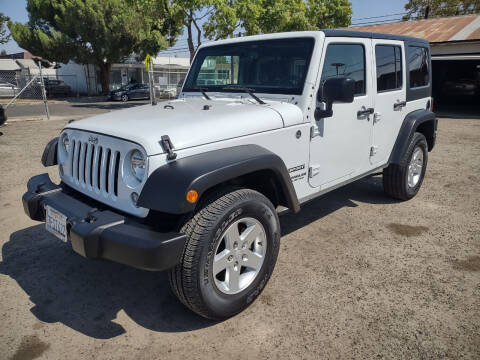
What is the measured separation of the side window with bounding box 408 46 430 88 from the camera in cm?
459

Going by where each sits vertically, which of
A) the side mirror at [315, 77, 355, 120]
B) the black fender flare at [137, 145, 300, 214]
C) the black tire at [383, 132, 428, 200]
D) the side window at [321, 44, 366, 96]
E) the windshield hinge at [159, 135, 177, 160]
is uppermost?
the side window at [321, 44, 366, 96]

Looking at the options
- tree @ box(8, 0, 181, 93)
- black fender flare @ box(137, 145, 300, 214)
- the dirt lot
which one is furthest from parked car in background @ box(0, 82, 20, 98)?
black fender flare @ box(137, 145, 300, 214)

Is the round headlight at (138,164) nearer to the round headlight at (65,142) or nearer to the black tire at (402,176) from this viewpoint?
the round headlight at (65,142)

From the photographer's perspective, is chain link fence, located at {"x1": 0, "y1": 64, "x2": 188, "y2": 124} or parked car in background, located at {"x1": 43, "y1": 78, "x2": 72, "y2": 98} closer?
chain link fence, located at {"x1": 0, "y1": 64, "x2": 188, "y2": 124}

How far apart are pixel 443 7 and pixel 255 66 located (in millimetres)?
45861

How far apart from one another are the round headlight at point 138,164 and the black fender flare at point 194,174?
0.15 metres

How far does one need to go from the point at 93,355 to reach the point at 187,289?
2.35 feet

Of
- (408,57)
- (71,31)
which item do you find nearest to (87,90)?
(71,31)

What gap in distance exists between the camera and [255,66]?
349 cm

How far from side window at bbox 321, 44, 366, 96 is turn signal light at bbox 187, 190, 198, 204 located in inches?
67.6

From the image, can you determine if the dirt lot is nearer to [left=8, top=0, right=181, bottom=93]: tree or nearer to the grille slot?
the grille slot

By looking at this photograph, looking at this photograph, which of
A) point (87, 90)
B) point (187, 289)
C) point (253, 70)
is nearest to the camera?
point (187, 289)

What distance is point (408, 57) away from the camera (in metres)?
4.49

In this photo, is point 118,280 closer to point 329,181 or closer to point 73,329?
point 73,329
